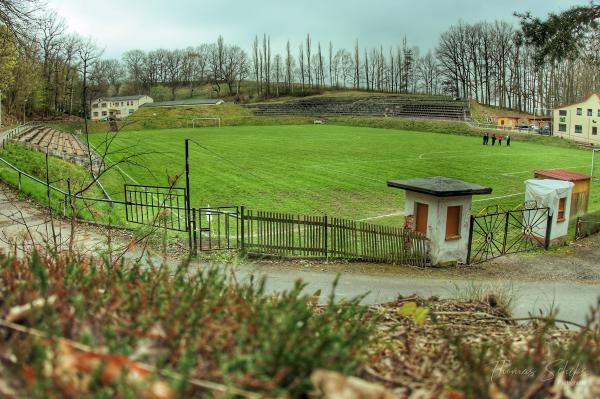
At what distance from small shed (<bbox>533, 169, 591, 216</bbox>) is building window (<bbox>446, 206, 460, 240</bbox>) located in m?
7.05

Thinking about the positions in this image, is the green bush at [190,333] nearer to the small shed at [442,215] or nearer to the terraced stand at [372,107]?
the small shed at [442,215]

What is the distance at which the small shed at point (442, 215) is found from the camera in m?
15.6

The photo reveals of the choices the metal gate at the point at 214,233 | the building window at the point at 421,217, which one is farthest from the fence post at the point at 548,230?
the metal gate at the point at 214,233

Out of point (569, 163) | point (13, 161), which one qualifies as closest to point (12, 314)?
point (13, 161)

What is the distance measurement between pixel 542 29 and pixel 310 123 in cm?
6750

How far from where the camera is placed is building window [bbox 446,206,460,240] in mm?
15854

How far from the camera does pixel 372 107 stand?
99938mm

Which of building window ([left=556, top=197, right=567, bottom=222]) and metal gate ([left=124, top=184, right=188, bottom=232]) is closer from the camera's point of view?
metal gate ([left=124, top=184, right=188, bottom=232])

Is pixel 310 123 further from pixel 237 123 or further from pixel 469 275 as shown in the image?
pixel 469 275

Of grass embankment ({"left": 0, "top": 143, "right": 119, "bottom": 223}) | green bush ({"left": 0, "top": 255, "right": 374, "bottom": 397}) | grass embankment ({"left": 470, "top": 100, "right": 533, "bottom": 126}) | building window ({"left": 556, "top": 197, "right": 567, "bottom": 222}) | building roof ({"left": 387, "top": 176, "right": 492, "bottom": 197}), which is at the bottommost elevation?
building window ({"left": 556, "top": 197, "right": 567, "bottom": 222})

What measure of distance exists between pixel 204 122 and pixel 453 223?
7478 cm

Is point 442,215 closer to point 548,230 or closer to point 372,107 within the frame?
point 548,230

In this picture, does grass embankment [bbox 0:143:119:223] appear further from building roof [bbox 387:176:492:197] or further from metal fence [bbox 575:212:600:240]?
metal fence [bbox 575:212:600:240]

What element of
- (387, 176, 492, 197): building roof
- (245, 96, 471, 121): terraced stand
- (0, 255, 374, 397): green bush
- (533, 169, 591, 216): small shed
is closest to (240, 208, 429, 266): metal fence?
(387, 176, 492, 197): building roof
